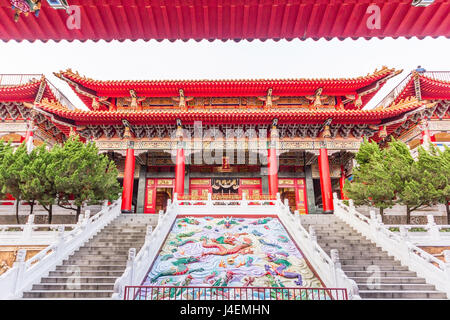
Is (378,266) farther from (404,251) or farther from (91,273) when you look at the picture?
(91,273)

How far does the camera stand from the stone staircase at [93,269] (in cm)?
636

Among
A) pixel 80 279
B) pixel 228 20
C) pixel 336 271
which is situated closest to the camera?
pixel 228 20

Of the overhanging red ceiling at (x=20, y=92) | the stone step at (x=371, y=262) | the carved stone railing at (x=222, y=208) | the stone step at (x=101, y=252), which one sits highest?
the overhanging red ceiling at (x=20, y=92)

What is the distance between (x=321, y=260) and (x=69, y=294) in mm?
5971

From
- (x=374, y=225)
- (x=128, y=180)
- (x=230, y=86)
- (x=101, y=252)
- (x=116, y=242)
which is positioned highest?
(x=230, y=86)

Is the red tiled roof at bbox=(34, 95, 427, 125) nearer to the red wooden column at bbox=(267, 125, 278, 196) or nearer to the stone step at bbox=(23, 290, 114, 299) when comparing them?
the red wooden column at bbox=(267, 125, 278, 196)

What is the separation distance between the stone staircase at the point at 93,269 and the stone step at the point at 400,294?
576cm

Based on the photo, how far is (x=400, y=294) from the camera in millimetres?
6336

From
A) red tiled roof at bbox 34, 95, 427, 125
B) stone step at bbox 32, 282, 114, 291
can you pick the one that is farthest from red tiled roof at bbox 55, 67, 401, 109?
stone step at bbox 32, 282, 114, 291

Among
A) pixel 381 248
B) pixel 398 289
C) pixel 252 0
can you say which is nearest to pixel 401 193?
pixel 381 248

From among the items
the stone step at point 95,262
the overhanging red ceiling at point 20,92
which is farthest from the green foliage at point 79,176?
the overhanging red ceiling at point 20,92

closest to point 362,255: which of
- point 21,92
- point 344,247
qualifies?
point 344,247

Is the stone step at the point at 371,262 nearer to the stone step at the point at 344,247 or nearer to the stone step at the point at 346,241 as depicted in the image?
the stone step at the point at 344,247
